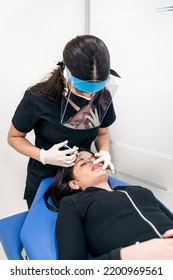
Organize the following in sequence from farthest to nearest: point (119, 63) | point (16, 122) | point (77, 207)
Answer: point (119, 63) → point (16, 122) → point (77, 207)

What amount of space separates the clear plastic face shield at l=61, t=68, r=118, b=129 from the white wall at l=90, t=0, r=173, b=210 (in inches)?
13.3

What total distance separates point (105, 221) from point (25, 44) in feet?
3.98

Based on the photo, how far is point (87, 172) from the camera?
137cm

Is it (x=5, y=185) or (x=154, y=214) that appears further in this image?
(x=5, y=185)

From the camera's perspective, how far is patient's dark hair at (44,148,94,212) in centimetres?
139

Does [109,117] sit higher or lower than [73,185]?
higher

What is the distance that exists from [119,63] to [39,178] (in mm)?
862

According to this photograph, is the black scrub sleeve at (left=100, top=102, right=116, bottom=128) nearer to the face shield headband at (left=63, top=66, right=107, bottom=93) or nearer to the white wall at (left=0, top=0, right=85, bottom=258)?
the face shield headband at (left=63, top=66, right=107, bottom=93)

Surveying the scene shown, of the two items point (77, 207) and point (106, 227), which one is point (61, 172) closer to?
point (77, 207)

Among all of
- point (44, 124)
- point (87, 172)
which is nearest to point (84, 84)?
point (44, 124)

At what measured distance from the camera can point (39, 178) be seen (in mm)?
1502

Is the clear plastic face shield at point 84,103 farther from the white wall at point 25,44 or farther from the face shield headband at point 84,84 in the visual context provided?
the white wall at point 25,44

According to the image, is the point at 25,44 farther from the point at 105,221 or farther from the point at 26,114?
the point at 105,221
